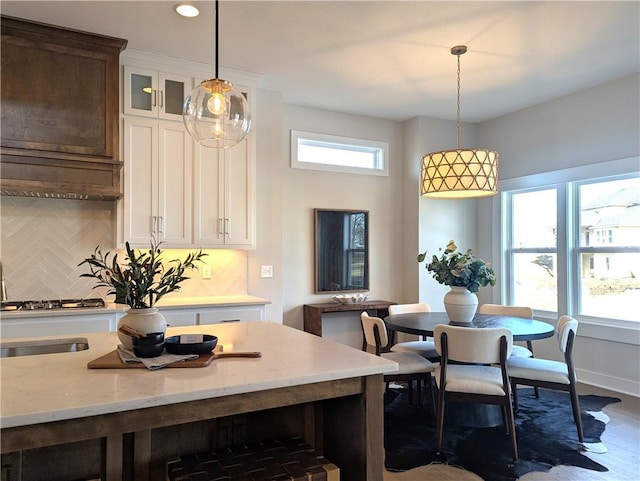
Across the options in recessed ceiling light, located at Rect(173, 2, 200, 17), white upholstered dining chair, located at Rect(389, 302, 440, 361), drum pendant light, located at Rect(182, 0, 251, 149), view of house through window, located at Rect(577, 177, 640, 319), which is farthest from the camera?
view of house through window, located at Rect(577, 177, 640, 319)

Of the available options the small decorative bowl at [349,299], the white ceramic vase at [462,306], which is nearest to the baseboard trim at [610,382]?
the white ceramic vase at [462,306]

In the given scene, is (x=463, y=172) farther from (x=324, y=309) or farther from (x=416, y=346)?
(x=324, y=309)

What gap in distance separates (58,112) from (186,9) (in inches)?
47.7

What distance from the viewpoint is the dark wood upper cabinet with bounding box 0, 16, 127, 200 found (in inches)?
121

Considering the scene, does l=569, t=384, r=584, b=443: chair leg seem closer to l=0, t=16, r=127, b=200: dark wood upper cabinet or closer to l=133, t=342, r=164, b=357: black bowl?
l=133, t=342, r=164, b=357: black bowl

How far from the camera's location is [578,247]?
15.0 feet

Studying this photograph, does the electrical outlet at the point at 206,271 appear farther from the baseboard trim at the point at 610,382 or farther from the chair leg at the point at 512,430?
the baseboard trim at the point at 610,382

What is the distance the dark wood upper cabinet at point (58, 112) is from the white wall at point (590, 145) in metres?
4.26

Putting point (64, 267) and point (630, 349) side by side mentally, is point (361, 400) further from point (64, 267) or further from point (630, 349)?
point (630, 349)

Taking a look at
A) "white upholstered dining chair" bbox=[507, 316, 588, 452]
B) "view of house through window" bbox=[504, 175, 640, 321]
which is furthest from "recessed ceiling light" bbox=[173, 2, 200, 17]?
"view of house through window" bbox=[504, 175, 640, 321]

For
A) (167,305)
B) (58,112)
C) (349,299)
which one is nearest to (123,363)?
(167,305)

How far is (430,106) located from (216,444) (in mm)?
4327

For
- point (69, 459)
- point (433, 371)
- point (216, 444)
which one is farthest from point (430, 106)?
point (69, 459)

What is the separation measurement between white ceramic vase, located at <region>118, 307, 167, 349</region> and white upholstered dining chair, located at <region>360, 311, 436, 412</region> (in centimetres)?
196
